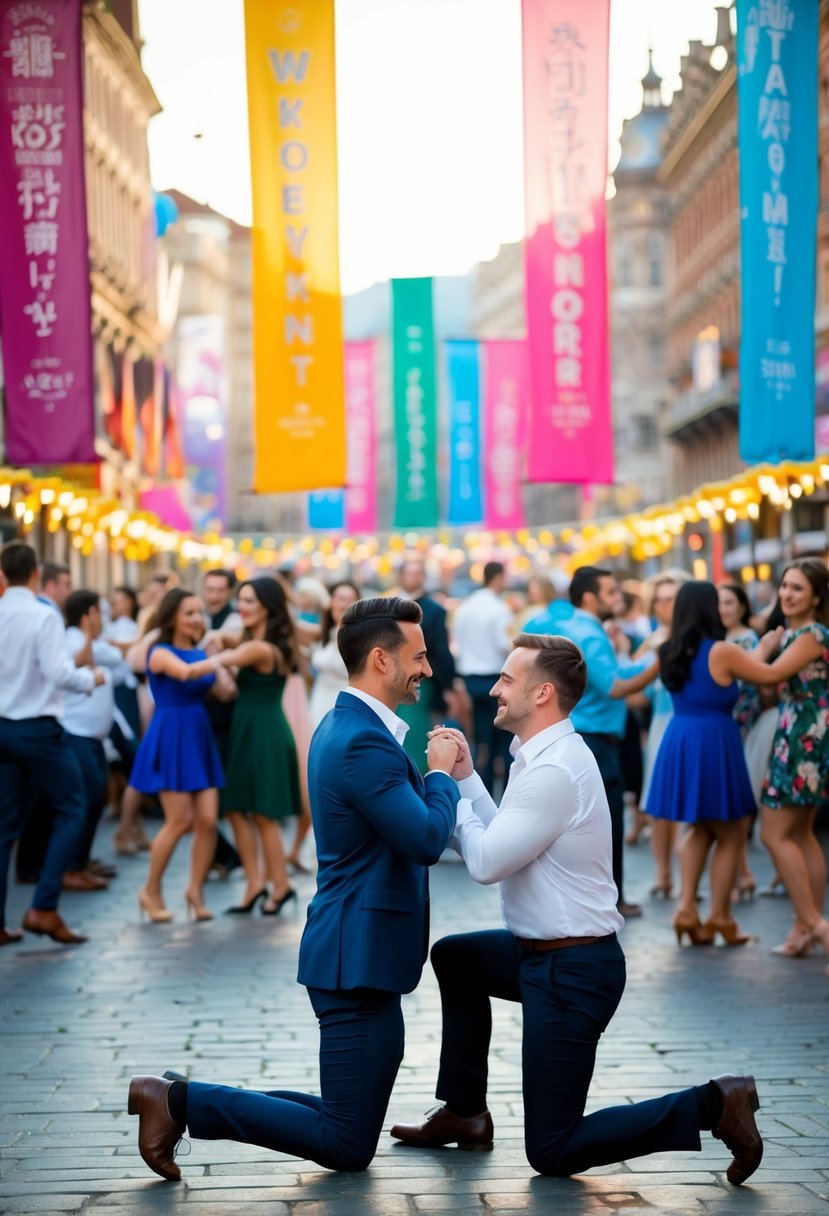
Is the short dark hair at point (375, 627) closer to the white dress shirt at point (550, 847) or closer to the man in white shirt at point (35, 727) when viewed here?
the white dress shirt at point (550, 847)

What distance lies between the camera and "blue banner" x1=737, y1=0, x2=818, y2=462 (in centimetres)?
1417

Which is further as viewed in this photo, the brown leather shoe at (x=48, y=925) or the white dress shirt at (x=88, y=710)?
the white dress shirt at (x=88, y=710)

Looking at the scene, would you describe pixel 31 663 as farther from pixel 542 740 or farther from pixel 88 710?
pixel 542 740

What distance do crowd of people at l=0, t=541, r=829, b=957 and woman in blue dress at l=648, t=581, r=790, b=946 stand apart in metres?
0.01

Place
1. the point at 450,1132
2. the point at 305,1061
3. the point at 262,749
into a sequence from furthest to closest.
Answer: the point at 262,749
the point at 305,1061
the point at 450,1132

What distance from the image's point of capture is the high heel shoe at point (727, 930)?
980 centimetres

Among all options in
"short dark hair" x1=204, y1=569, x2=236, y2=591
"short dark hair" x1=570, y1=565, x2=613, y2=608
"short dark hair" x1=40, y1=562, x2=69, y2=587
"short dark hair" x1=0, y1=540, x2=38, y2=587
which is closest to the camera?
"short dark hair" x1=0, y1=540, x2=38, y2=587

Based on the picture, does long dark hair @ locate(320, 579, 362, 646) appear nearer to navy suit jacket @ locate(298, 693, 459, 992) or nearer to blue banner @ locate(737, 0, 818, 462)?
blue banner @ locate(737, 0, 818, 462)

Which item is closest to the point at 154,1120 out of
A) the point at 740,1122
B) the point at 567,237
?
the point at 740,1122

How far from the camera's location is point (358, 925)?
5.38 meters

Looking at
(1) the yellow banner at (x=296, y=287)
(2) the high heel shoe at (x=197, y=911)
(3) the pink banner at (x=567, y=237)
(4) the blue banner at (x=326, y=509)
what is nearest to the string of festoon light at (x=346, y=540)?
(4) the blue banner at (x=326, y=509)

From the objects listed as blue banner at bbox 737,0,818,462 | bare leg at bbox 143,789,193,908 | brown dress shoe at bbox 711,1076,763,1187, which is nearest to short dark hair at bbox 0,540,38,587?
bare leg at bbox 143,789,193,908

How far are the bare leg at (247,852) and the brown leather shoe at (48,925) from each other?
1394mm

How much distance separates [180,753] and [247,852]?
744 mm
